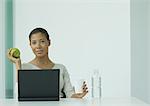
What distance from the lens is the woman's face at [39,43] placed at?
7.96 feet

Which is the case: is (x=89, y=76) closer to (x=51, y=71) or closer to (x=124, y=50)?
(x=124, y=50)

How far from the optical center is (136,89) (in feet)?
12.8

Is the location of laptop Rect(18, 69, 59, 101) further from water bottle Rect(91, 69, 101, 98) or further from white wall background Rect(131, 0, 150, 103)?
white wall background Rect(131, 0, 150, 103)

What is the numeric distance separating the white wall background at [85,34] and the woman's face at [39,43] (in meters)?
1.40

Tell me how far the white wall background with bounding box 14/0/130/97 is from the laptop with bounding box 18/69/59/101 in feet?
6.34

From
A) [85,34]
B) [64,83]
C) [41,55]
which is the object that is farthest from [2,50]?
[64,83]

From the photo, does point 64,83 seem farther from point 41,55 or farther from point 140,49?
point 140,49

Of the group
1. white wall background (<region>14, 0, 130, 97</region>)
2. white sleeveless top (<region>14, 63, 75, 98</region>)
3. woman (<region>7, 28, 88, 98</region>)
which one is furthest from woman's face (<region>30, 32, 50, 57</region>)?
white wall background (<region>14, 0, 130, 97</region>)

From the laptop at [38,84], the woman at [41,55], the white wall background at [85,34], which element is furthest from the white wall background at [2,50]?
the laptop at [38,84]

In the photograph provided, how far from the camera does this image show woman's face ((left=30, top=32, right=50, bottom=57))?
7.96 feet

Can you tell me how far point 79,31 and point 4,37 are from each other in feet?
2.95

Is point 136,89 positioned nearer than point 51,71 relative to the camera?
No

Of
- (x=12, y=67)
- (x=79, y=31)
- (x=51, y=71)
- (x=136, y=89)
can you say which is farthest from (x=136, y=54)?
(x=51, y=71)

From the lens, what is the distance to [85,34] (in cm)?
386
